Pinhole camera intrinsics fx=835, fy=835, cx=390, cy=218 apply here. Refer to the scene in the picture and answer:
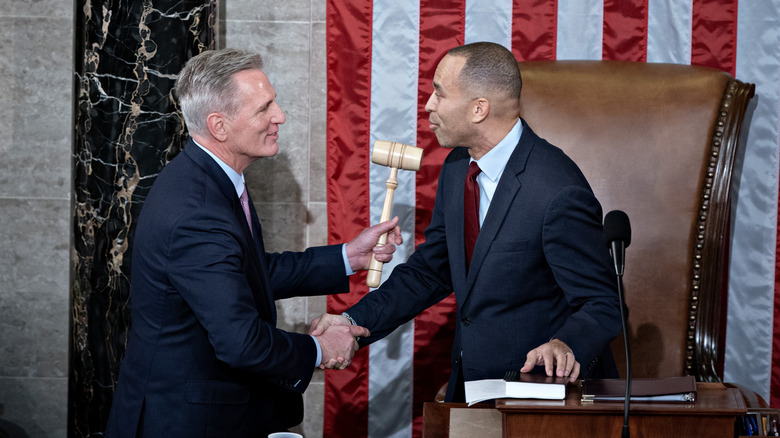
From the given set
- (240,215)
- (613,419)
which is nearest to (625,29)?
(240,215)

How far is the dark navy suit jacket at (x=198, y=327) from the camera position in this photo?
222 centimetres

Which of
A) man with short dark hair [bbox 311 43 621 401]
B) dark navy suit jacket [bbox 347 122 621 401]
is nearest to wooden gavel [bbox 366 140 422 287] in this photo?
man with short dark hair [bbox 311 43 621 401]

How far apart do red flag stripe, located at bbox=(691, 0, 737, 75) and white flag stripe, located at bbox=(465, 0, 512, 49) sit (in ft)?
2.66

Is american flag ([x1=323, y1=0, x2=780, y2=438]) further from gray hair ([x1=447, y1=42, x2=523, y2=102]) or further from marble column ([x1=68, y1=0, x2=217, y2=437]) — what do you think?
gray hair ([x1=447, y1=42, x2=523, y2=102])

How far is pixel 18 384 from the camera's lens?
3.79 metres

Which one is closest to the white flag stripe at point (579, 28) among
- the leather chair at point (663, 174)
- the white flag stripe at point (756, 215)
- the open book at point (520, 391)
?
the leather chair at point (663, 174)

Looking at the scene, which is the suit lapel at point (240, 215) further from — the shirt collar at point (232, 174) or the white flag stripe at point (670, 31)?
the white flag stripe at point (670, 31)

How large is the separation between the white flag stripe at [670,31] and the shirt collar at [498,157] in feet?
4.13

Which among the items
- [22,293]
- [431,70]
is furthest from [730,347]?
[22,293]

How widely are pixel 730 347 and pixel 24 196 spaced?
3.24 m

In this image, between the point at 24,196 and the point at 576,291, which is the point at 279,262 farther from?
the point at 24,196

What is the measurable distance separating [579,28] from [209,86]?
6.16 feet

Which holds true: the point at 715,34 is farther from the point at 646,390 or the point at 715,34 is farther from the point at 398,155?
the point at 646,390

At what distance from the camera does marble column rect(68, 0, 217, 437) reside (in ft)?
11.2
